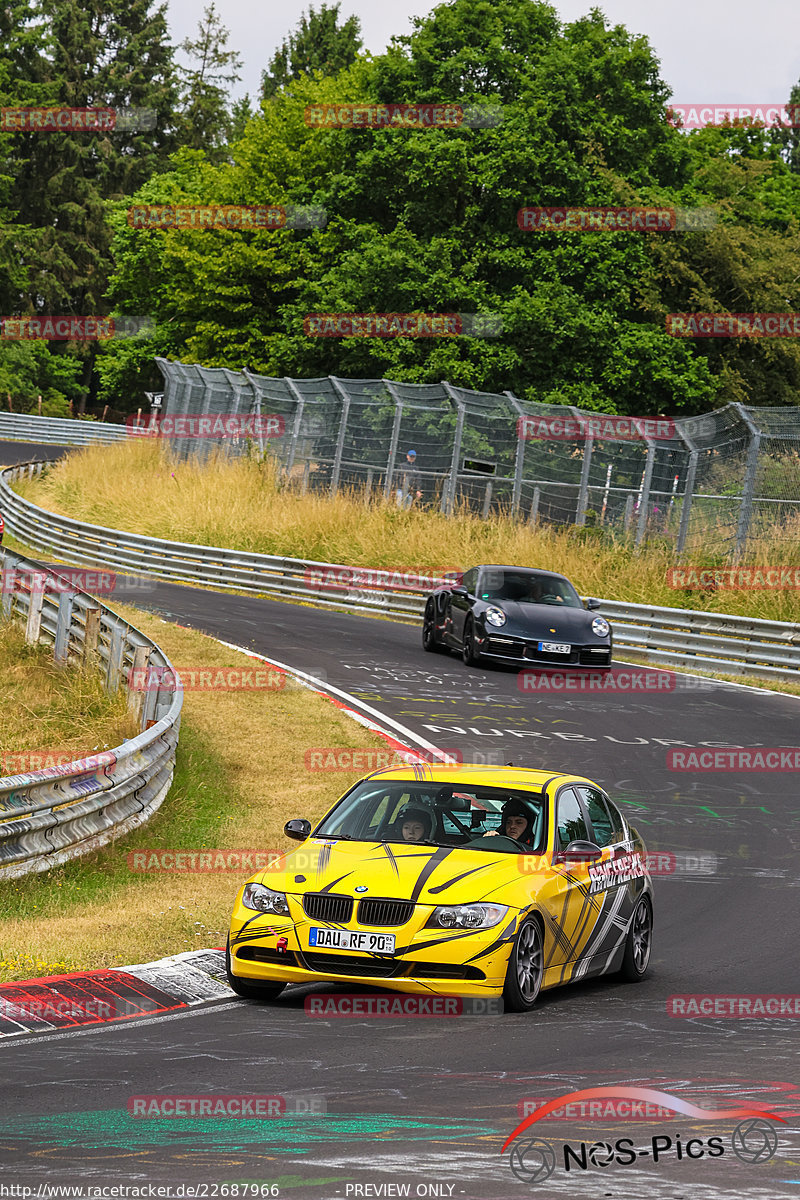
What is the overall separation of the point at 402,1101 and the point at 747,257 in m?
42.3

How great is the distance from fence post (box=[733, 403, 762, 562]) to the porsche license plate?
1952cm

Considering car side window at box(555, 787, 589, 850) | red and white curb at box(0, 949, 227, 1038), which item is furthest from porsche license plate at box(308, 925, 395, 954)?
car side window at box(555, 787, 589, 850)

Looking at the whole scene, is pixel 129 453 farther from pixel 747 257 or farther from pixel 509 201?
pixel 747 257

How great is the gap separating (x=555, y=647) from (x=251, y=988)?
582 inches

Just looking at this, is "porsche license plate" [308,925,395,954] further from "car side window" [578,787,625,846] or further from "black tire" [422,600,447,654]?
"black tire" [422,600,447,654]

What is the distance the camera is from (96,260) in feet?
306

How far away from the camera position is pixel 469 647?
77.6 ft

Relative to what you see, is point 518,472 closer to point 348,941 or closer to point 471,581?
point 471,581

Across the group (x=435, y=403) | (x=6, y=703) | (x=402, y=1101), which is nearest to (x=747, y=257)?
(x=435, y=403)

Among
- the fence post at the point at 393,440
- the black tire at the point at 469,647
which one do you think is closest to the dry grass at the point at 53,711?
the black tire at the point at 469,647

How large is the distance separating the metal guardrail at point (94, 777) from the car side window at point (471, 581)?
6.29 meters

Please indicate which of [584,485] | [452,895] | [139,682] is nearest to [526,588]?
[584,485]

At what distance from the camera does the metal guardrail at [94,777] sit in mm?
10812

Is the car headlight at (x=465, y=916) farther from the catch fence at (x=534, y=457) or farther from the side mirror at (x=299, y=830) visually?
the catch fence at (x=534, y=457)
